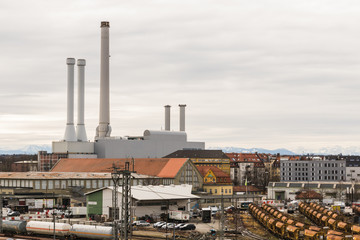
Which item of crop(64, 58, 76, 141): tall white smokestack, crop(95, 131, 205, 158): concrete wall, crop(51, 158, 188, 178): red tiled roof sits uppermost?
crop(64, 58, 76, 141): tall white smokestack

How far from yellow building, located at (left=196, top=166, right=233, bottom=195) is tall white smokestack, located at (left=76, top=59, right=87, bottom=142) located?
158 feet

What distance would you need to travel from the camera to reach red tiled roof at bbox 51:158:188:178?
490 ft

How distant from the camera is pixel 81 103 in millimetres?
188500

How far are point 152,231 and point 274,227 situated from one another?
17.3 meters

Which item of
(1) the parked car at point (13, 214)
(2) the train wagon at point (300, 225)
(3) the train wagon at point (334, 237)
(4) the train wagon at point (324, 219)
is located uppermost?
(3) the train wagon at point (334, 237)

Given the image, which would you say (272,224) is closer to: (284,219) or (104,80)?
(284,219)

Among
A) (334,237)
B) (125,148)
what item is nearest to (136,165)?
(125,148)

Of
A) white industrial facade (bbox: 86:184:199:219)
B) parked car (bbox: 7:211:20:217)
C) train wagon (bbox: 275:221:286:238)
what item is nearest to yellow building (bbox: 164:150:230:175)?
white industrial facade (bbox: 86:184:199:219)

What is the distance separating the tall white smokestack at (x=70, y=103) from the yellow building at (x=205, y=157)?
1215 inches

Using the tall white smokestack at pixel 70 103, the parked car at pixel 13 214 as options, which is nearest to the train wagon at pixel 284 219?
the parked car at pixel 13 214

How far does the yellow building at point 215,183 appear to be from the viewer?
500 ft

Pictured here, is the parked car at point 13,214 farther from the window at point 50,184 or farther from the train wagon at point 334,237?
the train wagon at point 334,237

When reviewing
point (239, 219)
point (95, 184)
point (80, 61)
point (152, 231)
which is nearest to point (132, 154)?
point (80, 61)

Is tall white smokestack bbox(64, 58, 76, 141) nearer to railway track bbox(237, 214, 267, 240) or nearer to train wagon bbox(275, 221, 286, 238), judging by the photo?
railway track bbox(237, 214, 267, 240)
